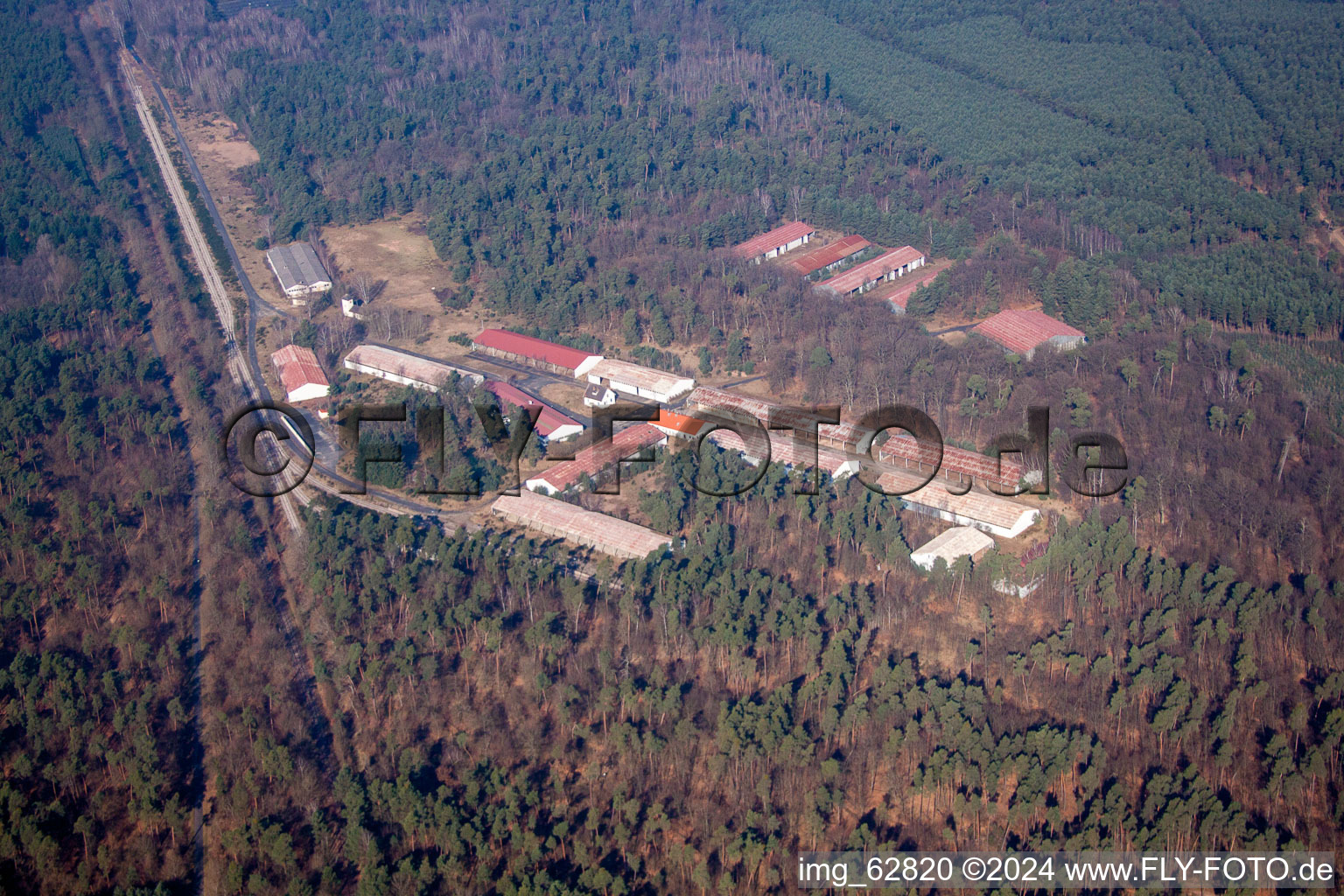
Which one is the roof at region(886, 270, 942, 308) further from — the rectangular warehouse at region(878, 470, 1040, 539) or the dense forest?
the rectangular warehouse at region(878, 470, 1040, 539)

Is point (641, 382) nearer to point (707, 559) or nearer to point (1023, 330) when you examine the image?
point (707, 559)

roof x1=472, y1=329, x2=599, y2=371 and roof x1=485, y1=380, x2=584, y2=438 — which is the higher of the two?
roof x1=485, y1=380, x2=584, y2=438

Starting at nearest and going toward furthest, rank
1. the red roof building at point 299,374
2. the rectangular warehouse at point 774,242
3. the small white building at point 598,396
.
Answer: the small white building at point 598,396 → the red roof building at point 299,374 → the rectangular warehouse at point 774,242

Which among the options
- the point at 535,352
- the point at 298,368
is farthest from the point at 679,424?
the point at 298,368

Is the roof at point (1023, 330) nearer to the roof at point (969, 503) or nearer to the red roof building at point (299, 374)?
the roof at point (969, 503)

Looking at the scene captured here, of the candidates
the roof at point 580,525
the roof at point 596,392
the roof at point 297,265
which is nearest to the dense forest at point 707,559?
the roof at point 580,525

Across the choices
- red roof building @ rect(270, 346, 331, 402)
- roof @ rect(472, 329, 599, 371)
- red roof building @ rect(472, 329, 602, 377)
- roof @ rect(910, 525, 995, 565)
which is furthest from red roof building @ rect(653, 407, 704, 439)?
red roof building @ rect(270, 346, 331, 402)
